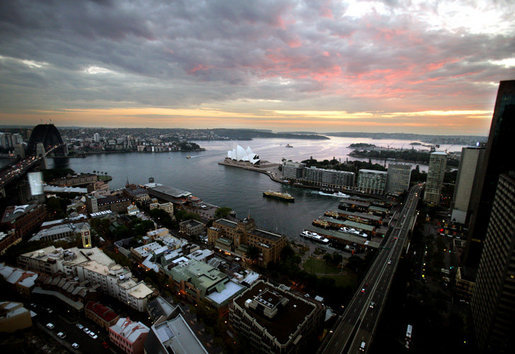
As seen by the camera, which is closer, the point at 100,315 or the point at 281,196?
the point at 100,315

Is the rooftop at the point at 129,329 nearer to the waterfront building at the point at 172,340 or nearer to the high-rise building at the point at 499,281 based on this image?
the waterfront building at the point at 172,340

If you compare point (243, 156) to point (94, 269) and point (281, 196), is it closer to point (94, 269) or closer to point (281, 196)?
point (281, 196)

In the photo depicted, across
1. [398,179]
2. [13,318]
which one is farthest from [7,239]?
[398,179]

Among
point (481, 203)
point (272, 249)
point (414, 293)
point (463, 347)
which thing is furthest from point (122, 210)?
point (481, 203)

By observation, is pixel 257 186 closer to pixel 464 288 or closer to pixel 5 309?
pixel 464 288

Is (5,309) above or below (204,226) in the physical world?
above

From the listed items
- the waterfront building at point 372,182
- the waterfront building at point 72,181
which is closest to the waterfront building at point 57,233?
the waterfront building at point 72,181

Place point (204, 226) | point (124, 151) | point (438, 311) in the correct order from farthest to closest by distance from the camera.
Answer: point (124, 151) → point (204, 226) → point (438, 311)
